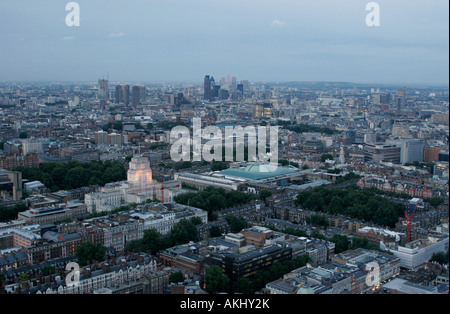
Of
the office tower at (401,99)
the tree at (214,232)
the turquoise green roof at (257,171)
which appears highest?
the office tower at (401,99)

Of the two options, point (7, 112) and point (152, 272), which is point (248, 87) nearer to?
point (7, 112)

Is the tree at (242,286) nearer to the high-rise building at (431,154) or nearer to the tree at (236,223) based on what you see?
the tree at (236,223)

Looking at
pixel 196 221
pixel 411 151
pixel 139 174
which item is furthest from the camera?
pixel 411 151

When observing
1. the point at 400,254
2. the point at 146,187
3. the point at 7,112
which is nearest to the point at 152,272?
the point at 400,254

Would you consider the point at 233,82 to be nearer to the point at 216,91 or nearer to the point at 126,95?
the point at 216,91

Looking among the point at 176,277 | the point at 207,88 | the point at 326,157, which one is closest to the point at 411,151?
the point at 326,157

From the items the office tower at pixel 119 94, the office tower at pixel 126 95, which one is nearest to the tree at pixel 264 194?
the office tower at pixel 126 95
